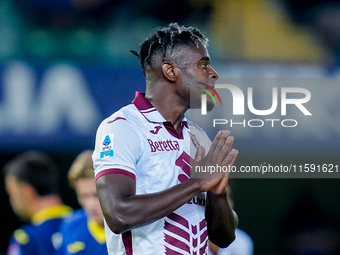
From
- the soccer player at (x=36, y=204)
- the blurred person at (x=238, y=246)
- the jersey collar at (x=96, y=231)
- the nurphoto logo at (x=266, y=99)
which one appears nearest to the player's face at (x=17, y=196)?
the soccer player at (x=36, y=204)

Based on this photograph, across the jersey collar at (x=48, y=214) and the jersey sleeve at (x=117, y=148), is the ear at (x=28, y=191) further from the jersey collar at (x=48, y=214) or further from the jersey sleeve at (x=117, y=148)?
the jersey sleeve at (x=117, y=148)

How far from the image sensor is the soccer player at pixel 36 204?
375 cm

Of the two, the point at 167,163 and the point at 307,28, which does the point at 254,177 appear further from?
the point at 167,163

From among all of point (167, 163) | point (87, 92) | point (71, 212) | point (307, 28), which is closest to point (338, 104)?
point (307, 28)

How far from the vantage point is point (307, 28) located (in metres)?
5.04

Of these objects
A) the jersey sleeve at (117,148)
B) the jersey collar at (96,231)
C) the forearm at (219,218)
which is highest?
the jersey sleeve at (117,148)

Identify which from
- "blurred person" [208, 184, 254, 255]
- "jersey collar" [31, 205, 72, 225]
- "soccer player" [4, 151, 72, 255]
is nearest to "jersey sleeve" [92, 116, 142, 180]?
"soccer player" [4, 151, 72, 255]

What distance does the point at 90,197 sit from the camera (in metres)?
3.91

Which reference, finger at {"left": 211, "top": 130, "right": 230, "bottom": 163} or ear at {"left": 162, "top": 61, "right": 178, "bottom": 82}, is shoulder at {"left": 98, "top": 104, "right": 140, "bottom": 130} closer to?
ear at {"left": 162, "top": 61, "right": 178, "bottom": 82}

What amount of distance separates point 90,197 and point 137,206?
2.34 metres

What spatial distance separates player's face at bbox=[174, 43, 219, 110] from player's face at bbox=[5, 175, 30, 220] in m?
2.58

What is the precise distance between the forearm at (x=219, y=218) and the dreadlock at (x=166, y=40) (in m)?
0.76

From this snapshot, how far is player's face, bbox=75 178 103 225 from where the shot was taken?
12.5 ft

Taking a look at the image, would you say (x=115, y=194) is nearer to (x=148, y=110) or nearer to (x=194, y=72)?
(x=148, y=110)
